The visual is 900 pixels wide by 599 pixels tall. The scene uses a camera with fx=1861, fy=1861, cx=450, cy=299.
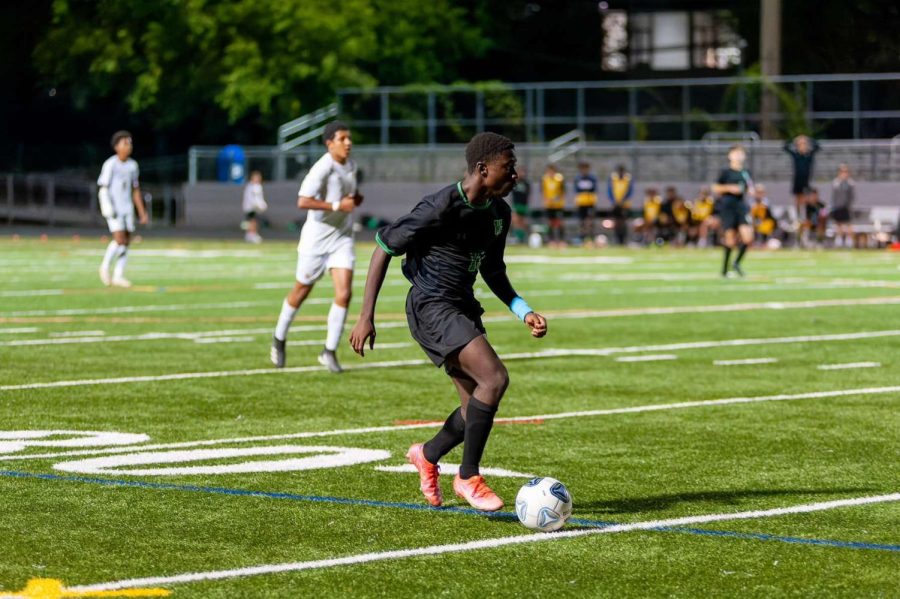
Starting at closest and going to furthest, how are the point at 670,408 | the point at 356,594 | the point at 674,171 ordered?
the point at 356,594 → the point at 670,408 → the point at 674,171

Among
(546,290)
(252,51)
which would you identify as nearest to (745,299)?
(546,290)

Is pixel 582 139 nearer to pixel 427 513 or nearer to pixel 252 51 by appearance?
pixel 252 51

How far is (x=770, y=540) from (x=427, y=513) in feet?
4.99

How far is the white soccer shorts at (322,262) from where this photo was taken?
15.0 metres

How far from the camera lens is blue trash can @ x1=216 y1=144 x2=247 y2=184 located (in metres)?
50.7

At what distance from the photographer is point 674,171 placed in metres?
45.4

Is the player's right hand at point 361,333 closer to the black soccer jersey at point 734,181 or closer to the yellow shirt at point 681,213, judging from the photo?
the black soccer jersey at point 734,181

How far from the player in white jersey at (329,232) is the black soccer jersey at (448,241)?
630 centimetres

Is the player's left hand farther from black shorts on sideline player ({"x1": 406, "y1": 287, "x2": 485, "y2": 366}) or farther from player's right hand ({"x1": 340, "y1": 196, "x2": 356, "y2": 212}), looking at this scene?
player's right hand ({"x1": 340, "y1": 196, "x2": 356, "y2": 212})

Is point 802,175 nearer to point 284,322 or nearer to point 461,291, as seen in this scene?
point 284,322

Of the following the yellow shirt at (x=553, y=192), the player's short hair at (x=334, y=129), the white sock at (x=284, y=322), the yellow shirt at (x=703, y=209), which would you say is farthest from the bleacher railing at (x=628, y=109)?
the white sock at (x=284, y=322)

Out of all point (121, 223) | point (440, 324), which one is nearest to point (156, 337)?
point (121, 223)

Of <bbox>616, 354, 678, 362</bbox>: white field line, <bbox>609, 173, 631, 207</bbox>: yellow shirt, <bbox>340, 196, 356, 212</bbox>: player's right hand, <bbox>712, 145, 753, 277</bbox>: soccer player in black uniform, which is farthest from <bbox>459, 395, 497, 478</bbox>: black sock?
<bbox>609, 173, 631, 207</bbox>: yellow shirt

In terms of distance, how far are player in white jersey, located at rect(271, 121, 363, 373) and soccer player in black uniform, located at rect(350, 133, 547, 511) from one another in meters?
6.33
